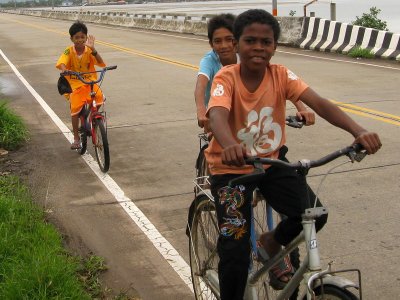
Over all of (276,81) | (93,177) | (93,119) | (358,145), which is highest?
(276,81)

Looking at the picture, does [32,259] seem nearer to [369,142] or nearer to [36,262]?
[36,262]

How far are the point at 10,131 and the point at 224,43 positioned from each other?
4971 millimetres

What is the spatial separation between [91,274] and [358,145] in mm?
2578

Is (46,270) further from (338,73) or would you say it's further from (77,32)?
(338,73)

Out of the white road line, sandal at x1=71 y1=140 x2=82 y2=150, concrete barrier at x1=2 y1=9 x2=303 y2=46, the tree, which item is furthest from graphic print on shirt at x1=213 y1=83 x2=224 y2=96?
concrete barrier at x1=2 y1=9 x2=303 y2=46

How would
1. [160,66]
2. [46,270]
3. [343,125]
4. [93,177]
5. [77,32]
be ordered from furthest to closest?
[160,66], [77,32], [93,177], [46,270], [343,125]

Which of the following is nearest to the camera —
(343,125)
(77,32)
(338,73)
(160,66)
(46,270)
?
(343,125)

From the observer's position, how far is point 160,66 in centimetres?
1753

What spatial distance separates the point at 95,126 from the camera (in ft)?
26.0

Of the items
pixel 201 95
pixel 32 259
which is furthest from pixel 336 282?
pixel 32 259

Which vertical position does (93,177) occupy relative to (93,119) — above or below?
below

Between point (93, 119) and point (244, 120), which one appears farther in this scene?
point (93, 119)

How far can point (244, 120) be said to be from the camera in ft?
11.0

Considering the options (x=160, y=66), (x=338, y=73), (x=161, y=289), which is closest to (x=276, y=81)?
(x=161, y=289)
